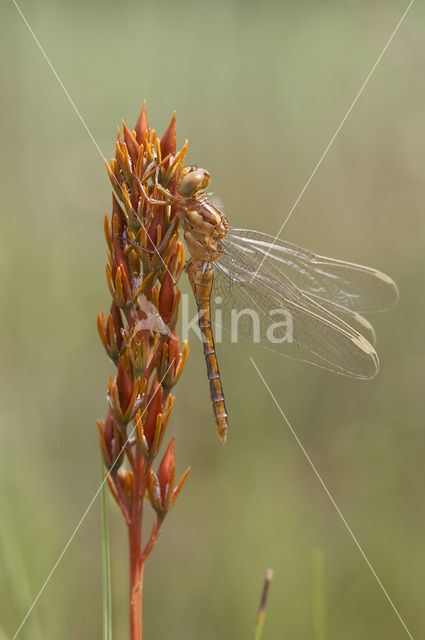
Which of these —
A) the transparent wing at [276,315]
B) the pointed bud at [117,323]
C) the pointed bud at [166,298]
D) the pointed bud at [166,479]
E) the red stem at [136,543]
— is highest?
the transparent wing at [276,315]

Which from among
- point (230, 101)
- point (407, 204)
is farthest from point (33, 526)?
point (230, 101)

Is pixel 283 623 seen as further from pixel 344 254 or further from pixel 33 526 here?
pixel 344 254

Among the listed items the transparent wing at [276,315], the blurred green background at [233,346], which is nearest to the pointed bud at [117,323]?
the blurred green background at [233,346]

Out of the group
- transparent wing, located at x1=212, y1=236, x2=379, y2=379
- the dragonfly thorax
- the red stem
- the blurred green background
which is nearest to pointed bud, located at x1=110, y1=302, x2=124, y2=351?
the red stem

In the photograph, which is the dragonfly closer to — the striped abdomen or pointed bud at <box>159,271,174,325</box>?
the striped abdomen

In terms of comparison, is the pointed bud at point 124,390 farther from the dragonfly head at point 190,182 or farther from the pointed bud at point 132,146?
the dragonfly head at point 190,182
